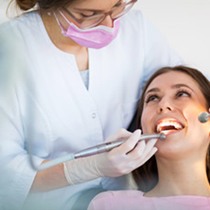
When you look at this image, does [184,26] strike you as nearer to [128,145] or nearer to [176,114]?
[176,114]

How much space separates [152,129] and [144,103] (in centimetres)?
12

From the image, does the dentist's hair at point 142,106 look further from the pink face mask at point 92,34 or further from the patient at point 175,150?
the pink face mask at point 92,34

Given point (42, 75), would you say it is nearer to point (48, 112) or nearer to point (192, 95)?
point (48, 112)

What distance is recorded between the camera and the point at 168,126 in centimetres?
144

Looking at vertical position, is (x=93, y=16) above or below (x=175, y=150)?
above

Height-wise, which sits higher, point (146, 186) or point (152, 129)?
point (152, 129)

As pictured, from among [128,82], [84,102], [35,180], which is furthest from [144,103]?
[35,180]

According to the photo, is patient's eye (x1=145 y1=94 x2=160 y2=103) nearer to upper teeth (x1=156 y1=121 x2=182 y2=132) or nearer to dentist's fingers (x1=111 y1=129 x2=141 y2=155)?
upper teeth (x1=156 y1=121 x2=182 y2=132)

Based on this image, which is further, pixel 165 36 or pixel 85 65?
pixel 165 36

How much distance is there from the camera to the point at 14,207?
4.77 ft

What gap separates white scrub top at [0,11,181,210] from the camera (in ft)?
4.60

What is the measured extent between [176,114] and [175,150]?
113 millimetres

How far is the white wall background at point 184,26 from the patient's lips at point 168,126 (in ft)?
1.17

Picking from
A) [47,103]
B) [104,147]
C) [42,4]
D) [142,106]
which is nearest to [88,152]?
[104,147]
